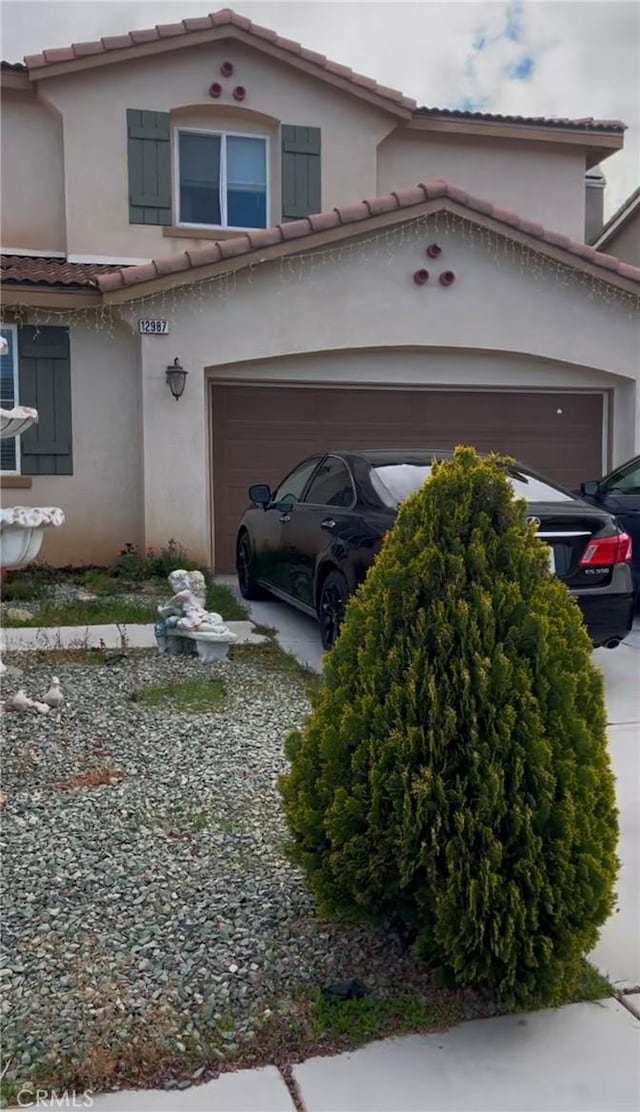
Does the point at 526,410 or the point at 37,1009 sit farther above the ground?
the point at 526,410

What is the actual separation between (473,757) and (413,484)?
402 cm

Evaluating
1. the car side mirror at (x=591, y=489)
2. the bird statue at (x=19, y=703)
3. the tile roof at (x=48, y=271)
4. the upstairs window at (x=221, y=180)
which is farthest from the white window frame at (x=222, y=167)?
the bird statue at (x=19, y=703)

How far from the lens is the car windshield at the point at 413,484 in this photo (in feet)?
20.6

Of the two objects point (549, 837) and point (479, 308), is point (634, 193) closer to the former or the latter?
point (479, 308)

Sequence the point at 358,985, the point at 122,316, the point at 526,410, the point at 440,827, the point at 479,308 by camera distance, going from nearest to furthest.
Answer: the point at 440,827, the point at 358,985, the point at 122,316, the point at 479,308, the point at 526,410

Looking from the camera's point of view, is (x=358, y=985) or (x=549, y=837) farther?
(x=358, y=985)

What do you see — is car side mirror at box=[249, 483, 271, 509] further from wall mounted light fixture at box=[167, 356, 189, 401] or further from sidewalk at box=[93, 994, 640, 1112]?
sidewalk at box=[93, 994, 640, 1112]

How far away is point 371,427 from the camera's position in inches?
442

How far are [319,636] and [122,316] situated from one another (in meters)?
4.62

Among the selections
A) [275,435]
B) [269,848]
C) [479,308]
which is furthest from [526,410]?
[269,848]

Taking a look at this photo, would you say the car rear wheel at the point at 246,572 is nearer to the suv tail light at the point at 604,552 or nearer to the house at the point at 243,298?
the house at the point at 243,298

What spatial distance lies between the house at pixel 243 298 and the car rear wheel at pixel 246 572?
1224 mm

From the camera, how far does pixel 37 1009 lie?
2588 millimetres

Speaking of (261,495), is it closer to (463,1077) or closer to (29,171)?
(463,1077)
